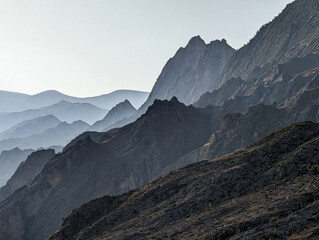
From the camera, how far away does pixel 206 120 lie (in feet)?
460

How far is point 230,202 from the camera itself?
100 ft

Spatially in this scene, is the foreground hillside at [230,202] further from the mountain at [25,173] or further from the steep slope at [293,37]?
the steep slope at [293,37]

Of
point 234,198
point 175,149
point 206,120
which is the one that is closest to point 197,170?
point 234,198

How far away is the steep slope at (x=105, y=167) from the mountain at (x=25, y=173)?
34.1 metres

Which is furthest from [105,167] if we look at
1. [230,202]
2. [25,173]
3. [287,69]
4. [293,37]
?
[293,37]

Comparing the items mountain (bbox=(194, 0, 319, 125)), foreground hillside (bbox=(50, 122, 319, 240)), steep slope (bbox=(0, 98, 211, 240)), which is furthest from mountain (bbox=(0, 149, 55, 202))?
foreground hillside (bbox=(50, 122, 319, 240))

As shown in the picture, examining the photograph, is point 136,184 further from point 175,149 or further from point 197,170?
point 197,170

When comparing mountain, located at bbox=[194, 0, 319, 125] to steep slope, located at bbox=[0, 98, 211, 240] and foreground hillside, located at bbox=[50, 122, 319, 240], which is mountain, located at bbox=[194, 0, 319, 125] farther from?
foreground hillside, located at bbox=[50, 122, 319, 240]

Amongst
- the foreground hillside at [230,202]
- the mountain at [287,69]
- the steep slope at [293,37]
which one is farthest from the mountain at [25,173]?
the steep slope at [293,37]

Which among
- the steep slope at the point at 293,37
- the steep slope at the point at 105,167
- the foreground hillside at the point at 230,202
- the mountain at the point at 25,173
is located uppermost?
the steep slope at the point at 293,37

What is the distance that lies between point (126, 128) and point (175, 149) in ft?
89.8

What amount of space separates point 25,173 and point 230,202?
467 feet

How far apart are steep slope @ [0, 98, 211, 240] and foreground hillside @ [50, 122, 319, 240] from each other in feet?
226

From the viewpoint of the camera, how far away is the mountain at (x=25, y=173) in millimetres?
149375
